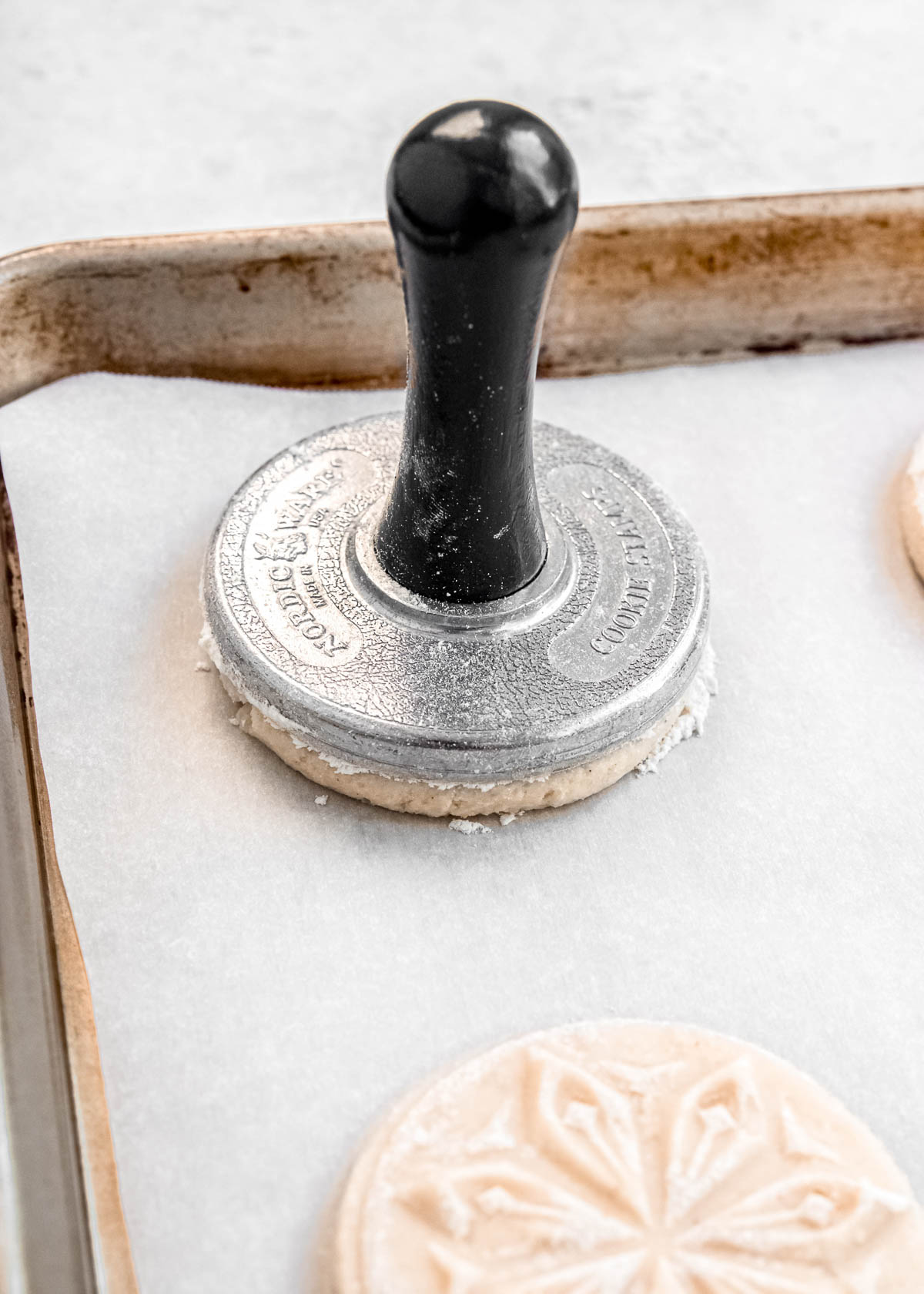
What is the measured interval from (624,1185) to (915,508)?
0.63 m

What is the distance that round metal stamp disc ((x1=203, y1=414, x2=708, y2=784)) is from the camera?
2.58 ft

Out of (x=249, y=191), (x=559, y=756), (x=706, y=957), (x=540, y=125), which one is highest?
(x=540, y=125)

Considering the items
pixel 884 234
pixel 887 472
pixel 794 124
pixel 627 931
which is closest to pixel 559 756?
pixel 627 931

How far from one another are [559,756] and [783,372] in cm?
59

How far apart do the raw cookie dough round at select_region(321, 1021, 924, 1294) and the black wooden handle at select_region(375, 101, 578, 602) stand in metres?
0.34

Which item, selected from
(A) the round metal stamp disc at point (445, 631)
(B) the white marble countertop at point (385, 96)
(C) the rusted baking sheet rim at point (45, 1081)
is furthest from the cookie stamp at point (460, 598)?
(B) the white marble countertop at point (385, 96)

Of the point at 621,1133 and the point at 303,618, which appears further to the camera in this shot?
the point at 303,618

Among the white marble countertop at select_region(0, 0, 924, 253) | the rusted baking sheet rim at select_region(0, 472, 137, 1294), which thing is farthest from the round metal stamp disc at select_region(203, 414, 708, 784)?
the white marble countertop at select_region(0, 0, 924, 253)

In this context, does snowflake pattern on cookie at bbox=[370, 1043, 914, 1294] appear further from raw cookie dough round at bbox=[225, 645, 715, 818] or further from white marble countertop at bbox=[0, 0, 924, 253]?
white marble countertop at bbox=[0, 0, 924, 253]

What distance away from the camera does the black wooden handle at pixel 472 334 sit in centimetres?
65

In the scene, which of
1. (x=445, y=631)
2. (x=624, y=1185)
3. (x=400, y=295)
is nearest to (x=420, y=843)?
(x=445, y=631)

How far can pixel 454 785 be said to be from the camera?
31.6 inches

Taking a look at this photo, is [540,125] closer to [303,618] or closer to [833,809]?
[303,618]

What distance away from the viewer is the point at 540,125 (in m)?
0.66
